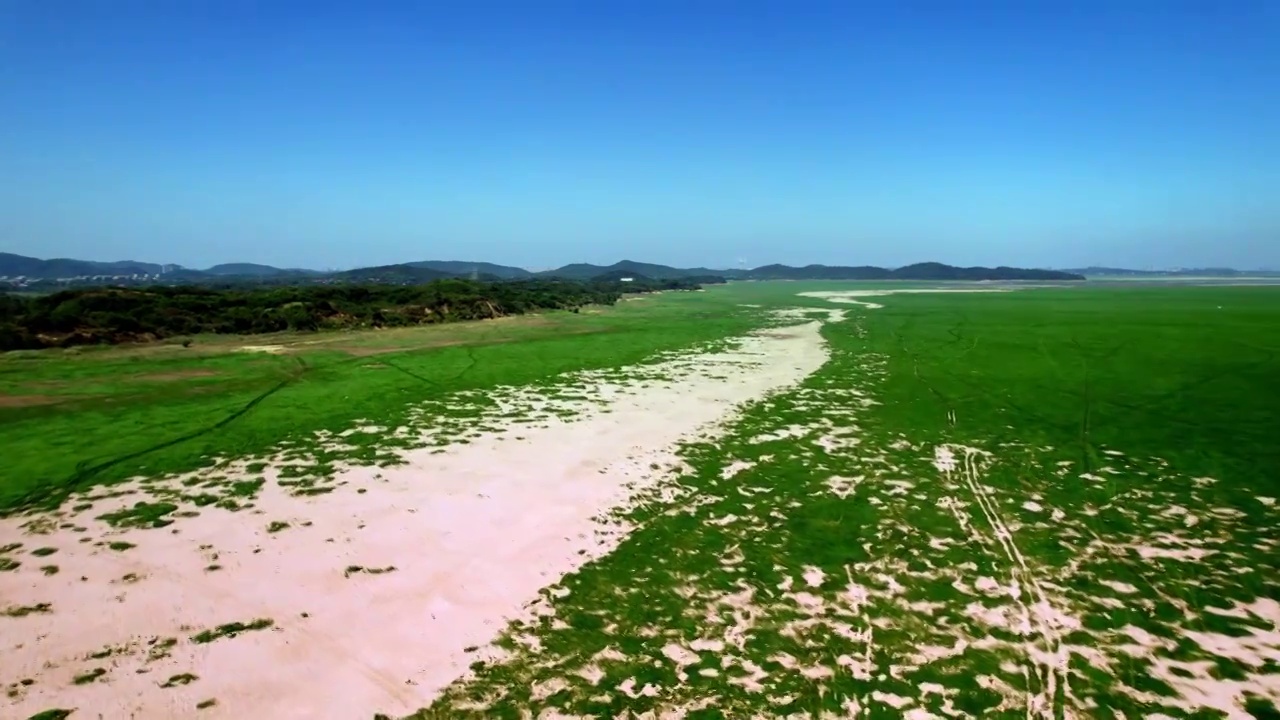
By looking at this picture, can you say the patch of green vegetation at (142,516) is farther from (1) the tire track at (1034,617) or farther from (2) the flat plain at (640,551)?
(1) the tire track at (1034,617)

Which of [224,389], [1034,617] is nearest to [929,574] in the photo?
[1034,617]

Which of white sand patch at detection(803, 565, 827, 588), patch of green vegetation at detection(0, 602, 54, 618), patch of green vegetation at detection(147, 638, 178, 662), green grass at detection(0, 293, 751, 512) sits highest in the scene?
green grass at detection(0, 293, 751, 512)

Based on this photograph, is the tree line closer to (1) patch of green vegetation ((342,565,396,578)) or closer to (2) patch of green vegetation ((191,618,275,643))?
(1) patch of green vegetation ((342,565,396,578))

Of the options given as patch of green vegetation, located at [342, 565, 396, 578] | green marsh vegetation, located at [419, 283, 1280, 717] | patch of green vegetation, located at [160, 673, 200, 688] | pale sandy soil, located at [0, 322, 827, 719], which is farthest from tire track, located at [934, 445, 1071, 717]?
patch of green vegetation, located at [160, 673, 200, 688]

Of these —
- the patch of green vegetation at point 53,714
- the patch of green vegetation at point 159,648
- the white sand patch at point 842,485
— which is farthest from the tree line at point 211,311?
the white sand patch at point 842,485

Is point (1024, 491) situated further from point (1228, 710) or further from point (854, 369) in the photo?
point (854, 369)

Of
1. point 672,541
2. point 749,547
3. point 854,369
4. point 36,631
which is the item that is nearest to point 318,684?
point 36,631

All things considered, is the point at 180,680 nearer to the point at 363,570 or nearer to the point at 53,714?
the point at 53,714

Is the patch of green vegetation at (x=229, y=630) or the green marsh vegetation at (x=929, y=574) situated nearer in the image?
the green marsh vegetation at (x=929, y=574)
